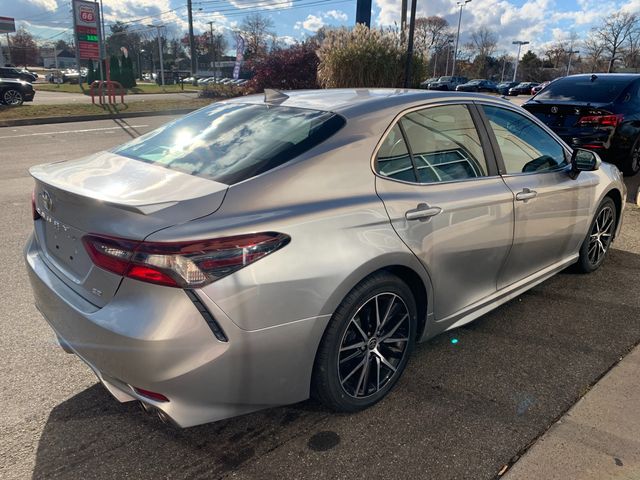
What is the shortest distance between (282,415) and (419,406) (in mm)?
713

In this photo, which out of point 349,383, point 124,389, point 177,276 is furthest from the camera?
point 349,383

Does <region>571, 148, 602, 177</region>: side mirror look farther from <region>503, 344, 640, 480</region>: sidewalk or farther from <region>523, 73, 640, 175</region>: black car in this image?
→ <region>523, 73, 640, 175</region>: black car

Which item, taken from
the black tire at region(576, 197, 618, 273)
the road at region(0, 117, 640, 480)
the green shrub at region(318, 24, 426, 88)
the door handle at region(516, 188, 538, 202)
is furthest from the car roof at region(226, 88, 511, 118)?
the green shrub at region(318, 24, 426, 88)

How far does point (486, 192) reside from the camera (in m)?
2.98

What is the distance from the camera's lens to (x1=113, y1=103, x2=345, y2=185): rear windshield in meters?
2.34

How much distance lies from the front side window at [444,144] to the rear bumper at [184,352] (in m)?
1.15

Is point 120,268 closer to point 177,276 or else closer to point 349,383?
point 177,276

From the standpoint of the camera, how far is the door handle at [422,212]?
2.52 m

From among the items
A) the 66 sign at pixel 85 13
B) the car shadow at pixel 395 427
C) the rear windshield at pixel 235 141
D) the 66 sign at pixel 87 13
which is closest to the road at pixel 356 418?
the car shadow at pixel 395 427

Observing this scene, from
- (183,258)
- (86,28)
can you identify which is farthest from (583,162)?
(86,28)

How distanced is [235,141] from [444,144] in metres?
1.21

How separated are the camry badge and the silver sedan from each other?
0.02m

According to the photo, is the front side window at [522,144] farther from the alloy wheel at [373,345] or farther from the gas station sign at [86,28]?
the gas station sign at [86,28]

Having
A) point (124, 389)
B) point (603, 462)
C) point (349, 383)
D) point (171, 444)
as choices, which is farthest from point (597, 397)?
point (124, 389)
